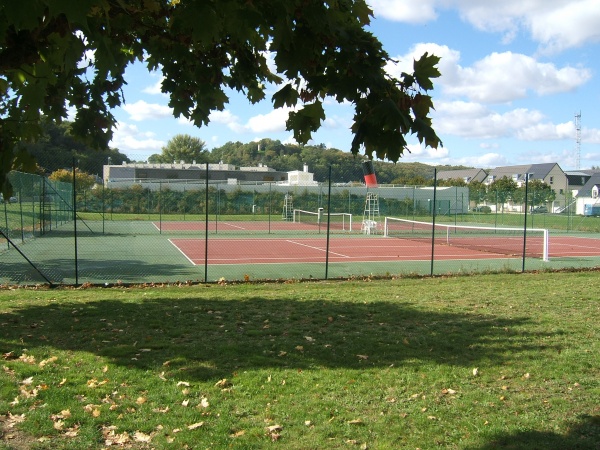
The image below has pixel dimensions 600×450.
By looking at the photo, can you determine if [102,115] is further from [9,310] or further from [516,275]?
[516,275]

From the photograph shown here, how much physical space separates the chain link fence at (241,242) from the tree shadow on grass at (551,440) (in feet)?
30.1

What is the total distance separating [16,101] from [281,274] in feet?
37.9

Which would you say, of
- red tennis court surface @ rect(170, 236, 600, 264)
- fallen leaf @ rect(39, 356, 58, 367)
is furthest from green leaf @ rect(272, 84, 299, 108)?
red tennis court surface @ rect(170, 236, 600, 264)

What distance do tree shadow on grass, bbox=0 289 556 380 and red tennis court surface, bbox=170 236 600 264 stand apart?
935 cm

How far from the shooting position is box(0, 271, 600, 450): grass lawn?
4.59 m

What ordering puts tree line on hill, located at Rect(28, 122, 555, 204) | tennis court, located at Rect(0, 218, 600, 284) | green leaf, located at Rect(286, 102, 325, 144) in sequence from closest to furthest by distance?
green leaf, located at Rect(286, 102, 325, 144) → tennis court, located at Rect(0, 218, 600, 284) → tree line on hill, located at Rect(28, 122, 555, 204)

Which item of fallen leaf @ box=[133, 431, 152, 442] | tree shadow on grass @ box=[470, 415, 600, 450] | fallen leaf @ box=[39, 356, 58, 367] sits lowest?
fallen leaf @ box=[133, 431, 152, 442]

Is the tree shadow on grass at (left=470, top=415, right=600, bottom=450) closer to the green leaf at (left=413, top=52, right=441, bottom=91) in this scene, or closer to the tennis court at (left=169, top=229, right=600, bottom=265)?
the green leaf at (left=413, top=52, right=441, bottom=91)

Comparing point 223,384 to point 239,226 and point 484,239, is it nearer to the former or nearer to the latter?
point 484,239

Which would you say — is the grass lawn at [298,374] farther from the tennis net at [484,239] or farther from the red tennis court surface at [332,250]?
the tennis net at [484,239]

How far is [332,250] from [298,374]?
57.1 ft

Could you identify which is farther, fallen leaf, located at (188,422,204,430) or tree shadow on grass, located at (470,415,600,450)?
fallen leaf, located at (188,422,204,430)

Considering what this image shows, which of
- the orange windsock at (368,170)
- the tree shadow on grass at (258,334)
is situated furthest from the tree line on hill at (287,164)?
the tree shadow on grass at (258,334)

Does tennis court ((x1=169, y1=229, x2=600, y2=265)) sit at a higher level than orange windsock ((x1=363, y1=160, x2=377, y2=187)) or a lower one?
lower
